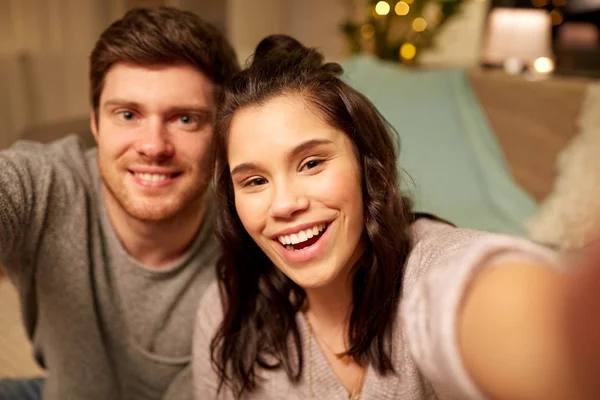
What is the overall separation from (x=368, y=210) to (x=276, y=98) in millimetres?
256

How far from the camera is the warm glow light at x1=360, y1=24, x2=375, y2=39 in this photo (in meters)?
2.75

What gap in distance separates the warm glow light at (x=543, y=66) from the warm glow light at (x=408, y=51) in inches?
25.2

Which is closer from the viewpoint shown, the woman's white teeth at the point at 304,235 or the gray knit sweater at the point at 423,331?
the gray knit sweater at the point at 423,331

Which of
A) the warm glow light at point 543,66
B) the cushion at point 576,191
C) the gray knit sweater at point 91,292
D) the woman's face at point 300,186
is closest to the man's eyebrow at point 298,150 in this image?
the woman's face at point 300,186

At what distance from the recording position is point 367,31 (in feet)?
9.13

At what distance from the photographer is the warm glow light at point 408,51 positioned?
2.68m

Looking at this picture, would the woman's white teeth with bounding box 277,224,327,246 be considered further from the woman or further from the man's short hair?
the man's short hair

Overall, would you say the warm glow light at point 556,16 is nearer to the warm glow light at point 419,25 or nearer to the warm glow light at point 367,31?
the warm glow light at point 419,25

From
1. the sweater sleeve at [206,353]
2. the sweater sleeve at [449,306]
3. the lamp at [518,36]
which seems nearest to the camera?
the sweater sleeve at [449,306]

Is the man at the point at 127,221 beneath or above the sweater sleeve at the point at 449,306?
beneath

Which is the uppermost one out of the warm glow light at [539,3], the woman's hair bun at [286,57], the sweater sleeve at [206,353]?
the warm glow light at [539,3]

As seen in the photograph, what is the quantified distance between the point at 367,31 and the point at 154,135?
6.54 feet

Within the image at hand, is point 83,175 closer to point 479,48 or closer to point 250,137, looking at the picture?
point 250,137

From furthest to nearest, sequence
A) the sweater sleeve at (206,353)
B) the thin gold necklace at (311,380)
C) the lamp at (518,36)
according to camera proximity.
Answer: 1. the lamp at (518,36)
2. the sweater sleeve at (206,353)
3. the thin gold necklace at (311,380)
